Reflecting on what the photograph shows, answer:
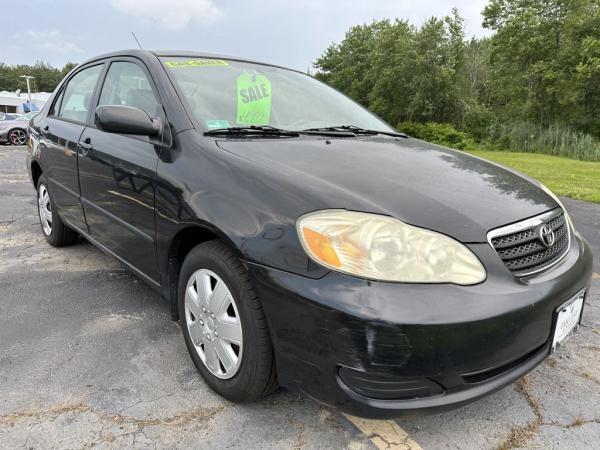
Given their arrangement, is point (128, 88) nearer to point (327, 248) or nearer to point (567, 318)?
point (327, 248)

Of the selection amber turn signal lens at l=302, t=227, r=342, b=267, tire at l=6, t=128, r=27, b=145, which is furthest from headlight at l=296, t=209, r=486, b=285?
tire at l=6, t=128, r=27, b=145

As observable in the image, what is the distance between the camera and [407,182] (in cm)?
196

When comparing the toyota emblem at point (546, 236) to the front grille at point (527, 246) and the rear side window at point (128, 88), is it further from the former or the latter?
the rear side window at point (128, 88)

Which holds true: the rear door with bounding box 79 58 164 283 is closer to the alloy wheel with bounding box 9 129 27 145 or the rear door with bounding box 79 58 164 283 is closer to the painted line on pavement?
the painted line on pavement

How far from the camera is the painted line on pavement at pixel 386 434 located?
1.80 m

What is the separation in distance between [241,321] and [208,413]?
482mm

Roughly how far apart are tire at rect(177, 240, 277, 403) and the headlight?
A: 348mm

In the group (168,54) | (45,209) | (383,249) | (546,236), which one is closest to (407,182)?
(383,249)

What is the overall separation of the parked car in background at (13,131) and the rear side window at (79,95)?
14.6 metres

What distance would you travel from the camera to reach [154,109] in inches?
99.0

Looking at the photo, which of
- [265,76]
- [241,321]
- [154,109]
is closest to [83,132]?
[154,109]

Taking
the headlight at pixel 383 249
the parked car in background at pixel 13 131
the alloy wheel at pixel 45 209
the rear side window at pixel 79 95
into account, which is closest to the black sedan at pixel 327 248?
the headlight at pixel 383 249

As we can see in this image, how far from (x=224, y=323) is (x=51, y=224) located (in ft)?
9.54

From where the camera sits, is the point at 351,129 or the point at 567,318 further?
the point at 351,129
